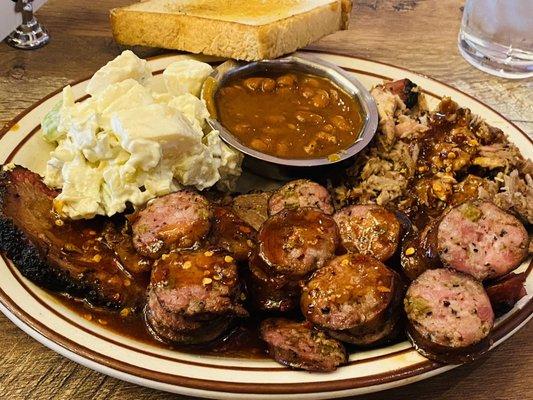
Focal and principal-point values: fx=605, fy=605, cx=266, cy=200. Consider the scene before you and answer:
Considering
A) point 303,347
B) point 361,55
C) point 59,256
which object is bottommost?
point 361,55

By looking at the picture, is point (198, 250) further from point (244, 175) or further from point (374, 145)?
point (374, 145)

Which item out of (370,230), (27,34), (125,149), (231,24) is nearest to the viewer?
(370,230)

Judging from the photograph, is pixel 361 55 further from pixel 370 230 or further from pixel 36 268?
pixel 36 268

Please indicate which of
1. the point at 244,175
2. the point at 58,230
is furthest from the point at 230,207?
the point at 58,230

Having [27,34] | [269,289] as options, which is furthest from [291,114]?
[27,34]

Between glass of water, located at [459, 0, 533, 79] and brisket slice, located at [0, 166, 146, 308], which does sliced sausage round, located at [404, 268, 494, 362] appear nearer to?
brisket slice, located at [0, 166, 146, 308]

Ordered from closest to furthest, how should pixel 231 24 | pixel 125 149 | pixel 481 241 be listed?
pixel 481 241
pixel 125 149
pixel 231 24
